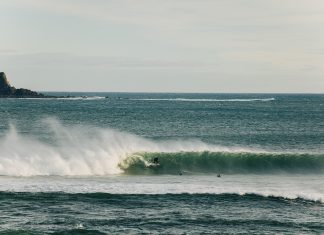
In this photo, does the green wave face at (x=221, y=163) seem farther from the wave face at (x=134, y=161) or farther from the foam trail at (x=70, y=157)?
the foam trail at (x=70, y=157)

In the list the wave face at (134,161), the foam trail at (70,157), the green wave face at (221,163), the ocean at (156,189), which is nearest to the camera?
the ocean at (156,189)

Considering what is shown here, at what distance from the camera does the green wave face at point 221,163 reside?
41875 millimetres

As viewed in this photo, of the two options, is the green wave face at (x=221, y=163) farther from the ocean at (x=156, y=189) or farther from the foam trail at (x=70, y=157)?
the foam trail at (x=70, y=157)

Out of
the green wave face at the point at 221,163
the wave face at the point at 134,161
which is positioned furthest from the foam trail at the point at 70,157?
the green wave face at the point at 221,163

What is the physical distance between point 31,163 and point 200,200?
15528mm

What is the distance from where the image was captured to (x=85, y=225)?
2425 centimetres

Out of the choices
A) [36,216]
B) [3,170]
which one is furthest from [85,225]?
[3,170]

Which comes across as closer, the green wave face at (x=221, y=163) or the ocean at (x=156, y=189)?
the ocean at (x=156, y=189)

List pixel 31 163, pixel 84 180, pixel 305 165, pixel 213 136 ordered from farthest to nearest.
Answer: pixel 213 136, pixel 305 165, pixel 31 163, pixel 84 180

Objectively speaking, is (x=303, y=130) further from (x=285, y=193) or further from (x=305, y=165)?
(x=285, y=193)

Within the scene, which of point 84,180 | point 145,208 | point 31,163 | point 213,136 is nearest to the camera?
point 145,208

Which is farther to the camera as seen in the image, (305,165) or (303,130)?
A: (303,130)

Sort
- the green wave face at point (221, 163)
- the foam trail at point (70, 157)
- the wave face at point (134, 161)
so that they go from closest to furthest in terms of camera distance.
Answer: the foam trail at point (70, 157)
the wave face at point (134, 161)
the green wave face at point (221, 163)

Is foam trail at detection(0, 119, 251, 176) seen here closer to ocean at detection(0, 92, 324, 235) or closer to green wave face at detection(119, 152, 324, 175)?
ocean at detection(0, 92, 324, 235)
